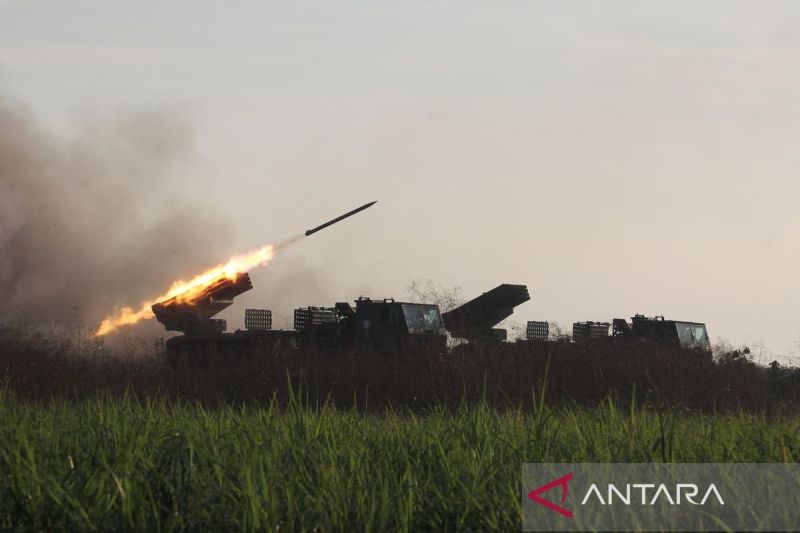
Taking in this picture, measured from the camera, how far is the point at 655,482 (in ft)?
19.1

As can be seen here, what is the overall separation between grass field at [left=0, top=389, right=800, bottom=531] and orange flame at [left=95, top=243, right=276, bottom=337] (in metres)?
17.2

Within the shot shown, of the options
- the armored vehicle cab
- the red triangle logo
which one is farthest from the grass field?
the armored vehicle cab

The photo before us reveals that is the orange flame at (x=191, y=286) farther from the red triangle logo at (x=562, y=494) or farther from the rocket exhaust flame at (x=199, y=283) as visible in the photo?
the red triangle logo at (x=562, y=494)

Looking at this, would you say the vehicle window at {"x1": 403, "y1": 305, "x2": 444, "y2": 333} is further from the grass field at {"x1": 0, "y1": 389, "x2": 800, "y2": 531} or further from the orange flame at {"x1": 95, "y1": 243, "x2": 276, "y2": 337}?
the grass field at {"x1": 0, "y1": 389, "x2": 800, "y2": 531}

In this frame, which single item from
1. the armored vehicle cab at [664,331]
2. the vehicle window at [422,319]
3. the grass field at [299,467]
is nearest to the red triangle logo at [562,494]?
the grass field at [299,467]

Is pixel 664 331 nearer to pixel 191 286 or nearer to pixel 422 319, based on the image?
pixel 422 319

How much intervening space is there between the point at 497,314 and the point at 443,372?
10972mm

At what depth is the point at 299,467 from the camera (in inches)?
243

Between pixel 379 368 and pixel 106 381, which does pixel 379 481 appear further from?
pixel 106 381

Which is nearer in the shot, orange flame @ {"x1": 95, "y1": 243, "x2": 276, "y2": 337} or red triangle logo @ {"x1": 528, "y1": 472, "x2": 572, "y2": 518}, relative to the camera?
red triangle logo @ {"x1": 528, "y1": 472, "x2": 572, "y2": 518}

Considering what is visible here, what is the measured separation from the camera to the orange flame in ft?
84.5

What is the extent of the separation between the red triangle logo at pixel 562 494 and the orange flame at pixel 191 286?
19.0 meters

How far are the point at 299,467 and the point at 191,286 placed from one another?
2164cm

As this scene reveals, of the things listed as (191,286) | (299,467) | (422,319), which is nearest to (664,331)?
(422,319)
